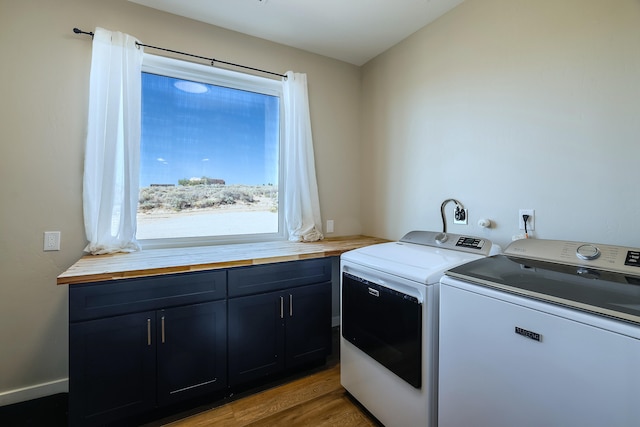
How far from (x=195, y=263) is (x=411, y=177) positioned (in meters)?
1.77

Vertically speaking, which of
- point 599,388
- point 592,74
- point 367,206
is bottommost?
point 599,388

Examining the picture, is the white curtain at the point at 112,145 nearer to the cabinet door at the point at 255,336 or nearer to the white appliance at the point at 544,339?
the cabinet door at the point at 255,336

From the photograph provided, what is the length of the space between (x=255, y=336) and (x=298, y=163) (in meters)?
1.45

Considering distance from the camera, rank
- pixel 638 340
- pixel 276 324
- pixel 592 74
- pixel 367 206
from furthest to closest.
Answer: pixel 367 206, pixel 276 324, pixel 592 74, pixel 638 340

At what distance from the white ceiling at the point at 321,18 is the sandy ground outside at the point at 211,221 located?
143 cm

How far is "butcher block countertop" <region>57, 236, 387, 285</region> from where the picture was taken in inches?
56.9

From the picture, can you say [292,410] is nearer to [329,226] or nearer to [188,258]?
[188,258]

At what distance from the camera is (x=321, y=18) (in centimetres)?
210

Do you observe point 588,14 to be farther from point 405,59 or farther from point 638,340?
point 638,340

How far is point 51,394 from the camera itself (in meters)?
1.76

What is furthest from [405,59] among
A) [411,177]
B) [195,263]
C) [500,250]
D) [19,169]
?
[19,169]

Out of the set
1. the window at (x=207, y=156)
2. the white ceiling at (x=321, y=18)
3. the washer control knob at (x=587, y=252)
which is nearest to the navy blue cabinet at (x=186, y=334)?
the window at (x=207, y=156)

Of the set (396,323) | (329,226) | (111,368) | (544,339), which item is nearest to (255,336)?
(111,368)

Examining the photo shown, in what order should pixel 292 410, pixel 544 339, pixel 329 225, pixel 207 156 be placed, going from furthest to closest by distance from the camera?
pixel 329 225, pixel 207 156, pixel 292 410, pixel 544 339
